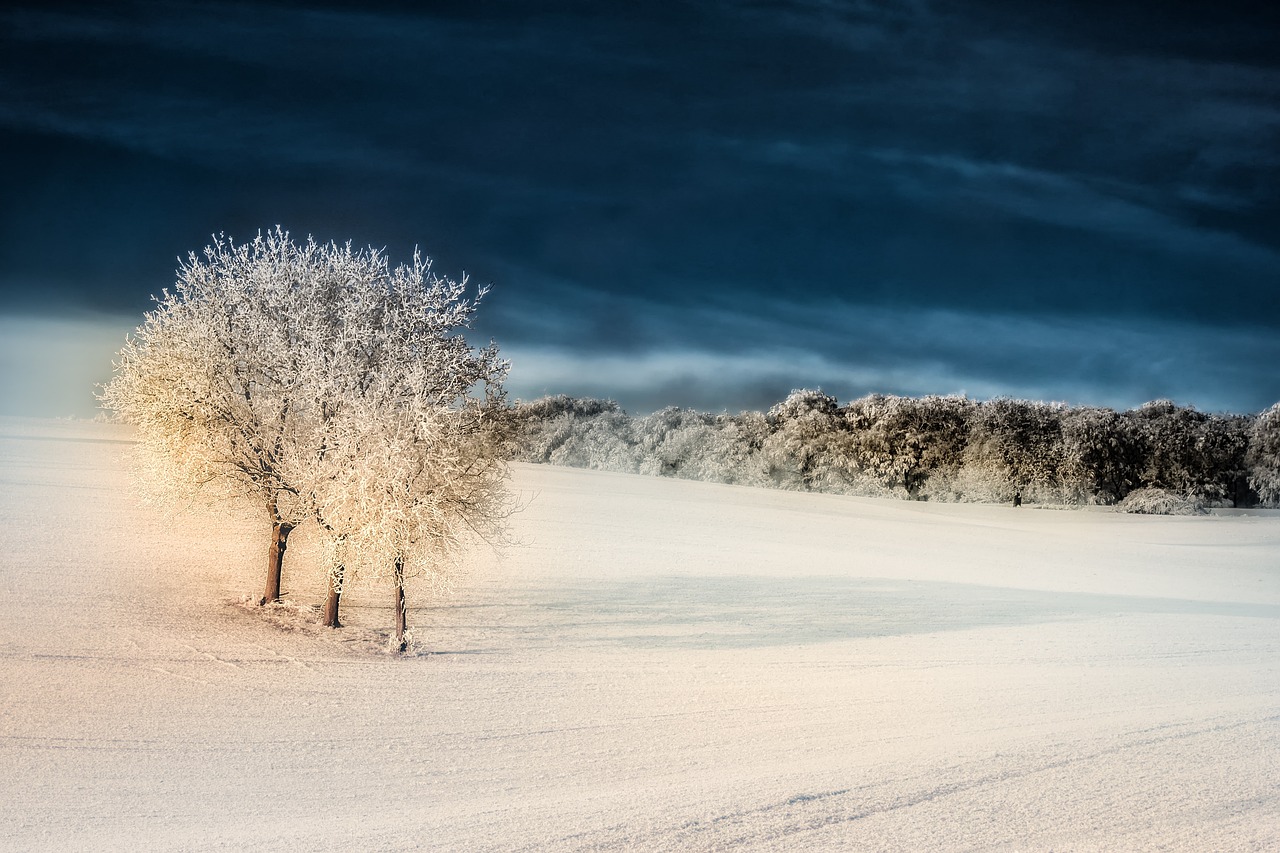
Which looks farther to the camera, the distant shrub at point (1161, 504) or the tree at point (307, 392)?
the distant shrub at point (1161, 504)

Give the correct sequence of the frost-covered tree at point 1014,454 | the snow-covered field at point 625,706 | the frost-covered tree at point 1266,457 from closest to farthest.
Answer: the snow-covered field at point 625,706 < the frost-covered tree at point 1266,457 < the frost-covered tree at point 1014,454

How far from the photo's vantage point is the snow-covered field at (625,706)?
879cm

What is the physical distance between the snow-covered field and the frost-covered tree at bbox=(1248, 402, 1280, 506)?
24.4 meters

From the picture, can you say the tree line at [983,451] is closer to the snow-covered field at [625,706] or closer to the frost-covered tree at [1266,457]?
the frost-covered tree at [1266,457]

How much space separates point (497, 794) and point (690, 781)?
1.94 meters

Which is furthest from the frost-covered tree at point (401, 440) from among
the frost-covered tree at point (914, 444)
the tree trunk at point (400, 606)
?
the frost-covered tree at point (914, 444)

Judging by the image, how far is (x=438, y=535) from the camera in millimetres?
16344

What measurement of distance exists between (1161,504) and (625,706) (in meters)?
44.6

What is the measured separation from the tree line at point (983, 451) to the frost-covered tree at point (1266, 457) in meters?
0.05

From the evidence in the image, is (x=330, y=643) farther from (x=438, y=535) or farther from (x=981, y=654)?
(x=981, y=654)

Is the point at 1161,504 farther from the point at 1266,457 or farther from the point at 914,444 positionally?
the point at 914,444

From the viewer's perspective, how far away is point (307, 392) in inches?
680

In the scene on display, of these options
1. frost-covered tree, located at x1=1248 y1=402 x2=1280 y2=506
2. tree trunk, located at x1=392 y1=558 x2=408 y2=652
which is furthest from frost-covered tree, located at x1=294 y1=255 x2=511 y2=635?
frost-covered tree, located at x1=1248 y1=402 x2=1280 y2=506

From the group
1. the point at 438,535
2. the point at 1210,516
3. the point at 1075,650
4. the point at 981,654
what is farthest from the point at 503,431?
the point at 1210,516
